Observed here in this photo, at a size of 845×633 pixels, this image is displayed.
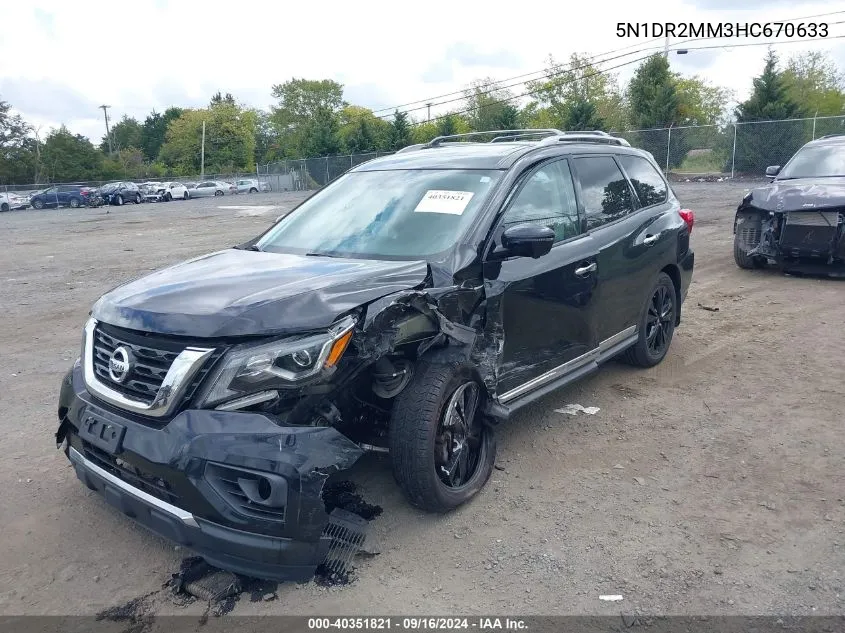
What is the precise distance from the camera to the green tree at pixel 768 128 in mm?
26578

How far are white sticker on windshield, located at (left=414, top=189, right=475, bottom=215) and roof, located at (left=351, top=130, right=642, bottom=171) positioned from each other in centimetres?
27

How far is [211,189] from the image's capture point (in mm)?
50844

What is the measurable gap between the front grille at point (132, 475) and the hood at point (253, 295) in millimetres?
572

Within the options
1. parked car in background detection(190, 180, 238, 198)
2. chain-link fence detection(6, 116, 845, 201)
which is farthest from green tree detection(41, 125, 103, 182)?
chain-link fence detection(6, 116, 845, 201)

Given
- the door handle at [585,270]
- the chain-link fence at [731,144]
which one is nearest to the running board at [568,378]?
the door handle at [585,270]

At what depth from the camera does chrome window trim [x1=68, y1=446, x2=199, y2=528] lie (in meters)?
2.72

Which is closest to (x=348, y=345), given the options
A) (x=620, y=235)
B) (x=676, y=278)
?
(x=620, y=235)

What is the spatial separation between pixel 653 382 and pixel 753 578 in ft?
8.35

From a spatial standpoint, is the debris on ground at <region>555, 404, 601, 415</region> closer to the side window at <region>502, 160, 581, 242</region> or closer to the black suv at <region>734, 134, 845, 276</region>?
the side window at <region>502, 160, 581, 242</region>

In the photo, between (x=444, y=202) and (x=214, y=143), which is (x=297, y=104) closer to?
(x=214, y=143)

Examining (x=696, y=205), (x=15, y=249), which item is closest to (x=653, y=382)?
(x=696, y=205)

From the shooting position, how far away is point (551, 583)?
3.00m

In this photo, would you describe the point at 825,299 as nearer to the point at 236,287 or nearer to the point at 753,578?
the point at 753,578

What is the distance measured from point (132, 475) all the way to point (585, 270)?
287cm
